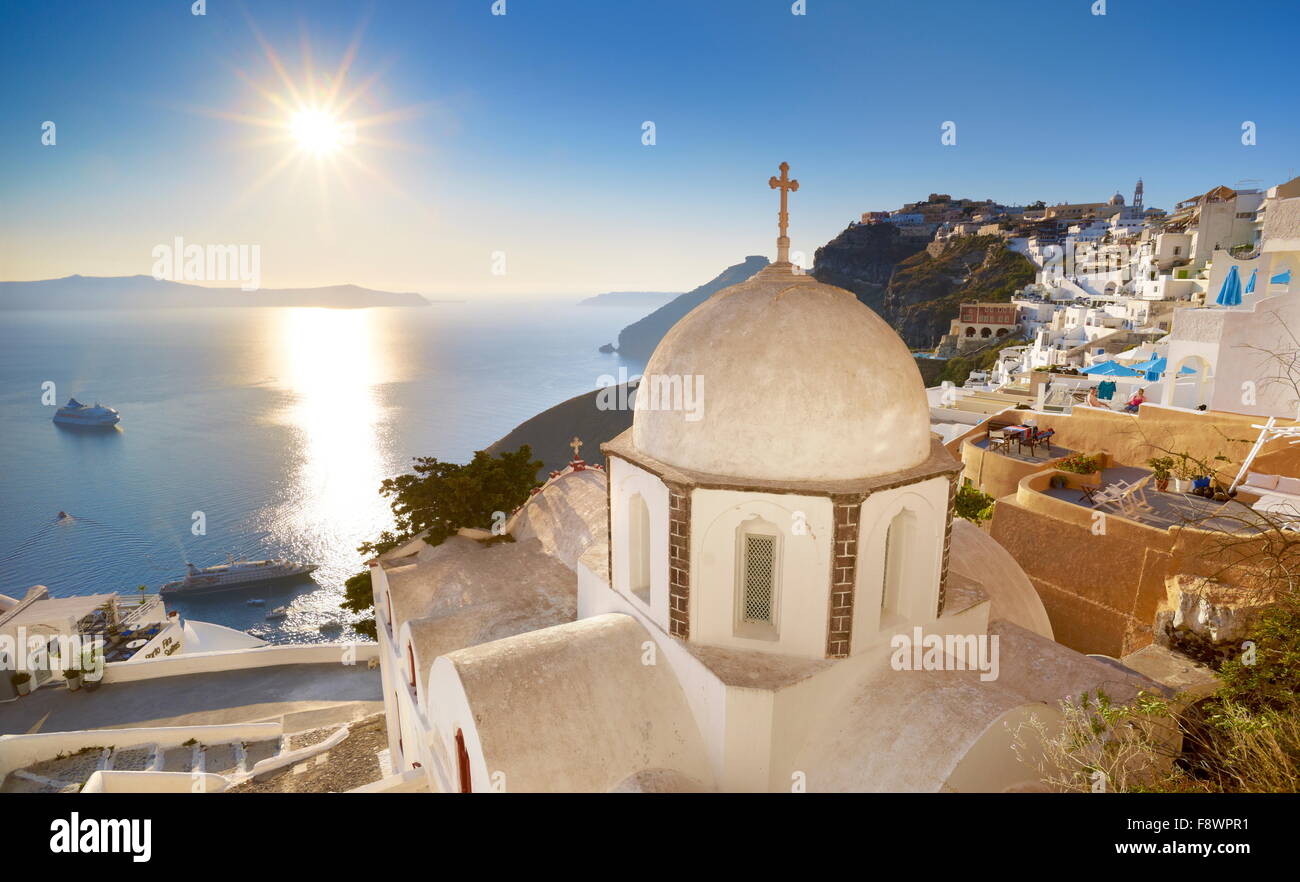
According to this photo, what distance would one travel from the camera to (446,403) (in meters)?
125

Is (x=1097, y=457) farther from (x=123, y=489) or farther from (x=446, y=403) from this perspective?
(x=446, y=403)

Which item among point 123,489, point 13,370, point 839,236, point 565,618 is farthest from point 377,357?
point 565,618

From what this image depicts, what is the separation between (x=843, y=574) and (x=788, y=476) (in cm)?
138

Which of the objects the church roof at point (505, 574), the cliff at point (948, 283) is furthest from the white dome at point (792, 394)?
the cliff at point (948, 283)

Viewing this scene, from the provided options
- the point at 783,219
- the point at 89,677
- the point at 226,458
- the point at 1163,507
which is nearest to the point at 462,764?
the point at 783,219

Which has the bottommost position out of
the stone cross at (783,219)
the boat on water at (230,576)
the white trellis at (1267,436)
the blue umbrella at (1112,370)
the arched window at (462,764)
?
the boat on water at (230,576)

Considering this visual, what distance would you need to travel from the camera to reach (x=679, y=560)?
827cm

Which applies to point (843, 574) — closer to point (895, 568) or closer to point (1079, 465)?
point (895, 568)

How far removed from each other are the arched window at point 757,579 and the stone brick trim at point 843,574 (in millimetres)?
713

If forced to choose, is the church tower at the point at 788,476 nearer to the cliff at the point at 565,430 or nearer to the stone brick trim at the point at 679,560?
the stone brick trim at the point at 679,560

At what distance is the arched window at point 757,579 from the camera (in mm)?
8227
